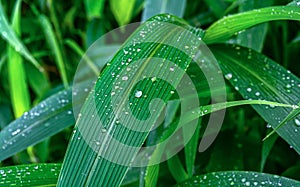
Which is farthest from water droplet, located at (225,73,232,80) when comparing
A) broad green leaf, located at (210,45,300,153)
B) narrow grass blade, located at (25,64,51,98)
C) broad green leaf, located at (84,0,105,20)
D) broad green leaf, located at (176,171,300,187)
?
narrow grass blade, located at (25,64,51,98)

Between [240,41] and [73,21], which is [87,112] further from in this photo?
[73,21]

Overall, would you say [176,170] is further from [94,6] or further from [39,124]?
[94,6]

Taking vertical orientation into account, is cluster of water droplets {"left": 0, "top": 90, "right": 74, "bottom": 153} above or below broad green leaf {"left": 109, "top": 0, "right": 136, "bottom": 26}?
below

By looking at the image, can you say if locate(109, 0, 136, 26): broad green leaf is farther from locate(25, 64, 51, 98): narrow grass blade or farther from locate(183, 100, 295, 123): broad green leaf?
locate(183, 100, 295, 123): broad green leaf

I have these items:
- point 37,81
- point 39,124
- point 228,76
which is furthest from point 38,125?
point 37,81

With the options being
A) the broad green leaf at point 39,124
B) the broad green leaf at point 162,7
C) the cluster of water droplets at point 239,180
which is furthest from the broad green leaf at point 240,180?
the broad green leaf at point 162,7

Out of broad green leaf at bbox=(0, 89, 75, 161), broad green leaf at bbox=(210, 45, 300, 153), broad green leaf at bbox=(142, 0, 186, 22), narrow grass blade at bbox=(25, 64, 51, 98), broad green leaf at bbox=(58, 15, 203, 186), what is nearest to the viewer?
broad green leaf at bbox=(58, 15, 203, 186)
